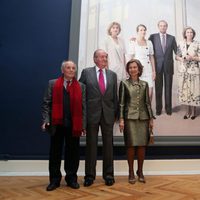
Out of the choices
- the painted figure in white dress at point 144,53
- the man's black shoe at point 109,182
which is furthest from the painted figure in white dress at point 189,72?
the man's black shoe at point 109,182

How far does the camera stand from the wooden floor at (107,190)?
1.89 m

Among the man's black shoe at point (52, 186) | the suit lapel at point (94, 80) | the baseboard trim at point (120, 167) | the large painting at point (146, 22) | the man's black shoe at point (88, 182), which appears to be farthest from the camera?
the large painting at point (146, 22)

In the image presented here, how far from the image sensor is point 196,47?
324 centimetres

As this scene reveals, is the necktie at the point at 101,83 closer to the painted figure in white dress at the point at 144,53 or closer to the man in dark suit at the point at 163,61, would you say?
the painted figure in white dress at the point at 144,53

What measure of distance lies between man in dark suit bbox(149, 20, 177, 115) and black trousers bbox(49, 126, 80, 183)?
1.31 metres

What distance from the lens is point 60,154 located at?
2.23 meters

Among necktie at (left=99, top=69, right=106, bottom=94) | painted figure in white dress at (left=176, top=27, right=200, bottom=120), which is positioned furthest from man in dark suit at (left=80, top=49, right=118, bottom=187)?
painted figure in white dress at (left=176, top=27, right=200, bottom=120)

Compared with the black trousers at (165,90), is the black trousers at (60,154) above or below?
below

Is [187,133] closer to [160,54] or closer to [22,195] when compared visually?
[160,54]

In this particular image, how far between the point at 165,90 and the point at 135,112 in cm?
82

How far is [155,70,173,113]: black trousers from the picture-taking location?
3064mm

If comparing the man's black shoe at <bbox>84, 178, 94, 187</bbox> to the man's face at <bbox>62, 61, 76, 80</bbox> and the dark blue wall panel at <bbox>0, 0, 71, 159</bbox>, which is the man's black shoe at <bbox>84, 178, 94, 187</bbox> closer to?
the dark blue wall panel at <bbox>0, 0, 71, 159</bbox>

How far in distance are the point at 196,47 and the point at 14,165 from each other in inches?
111

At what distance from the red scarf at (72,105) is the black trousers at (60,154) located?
97 mm
